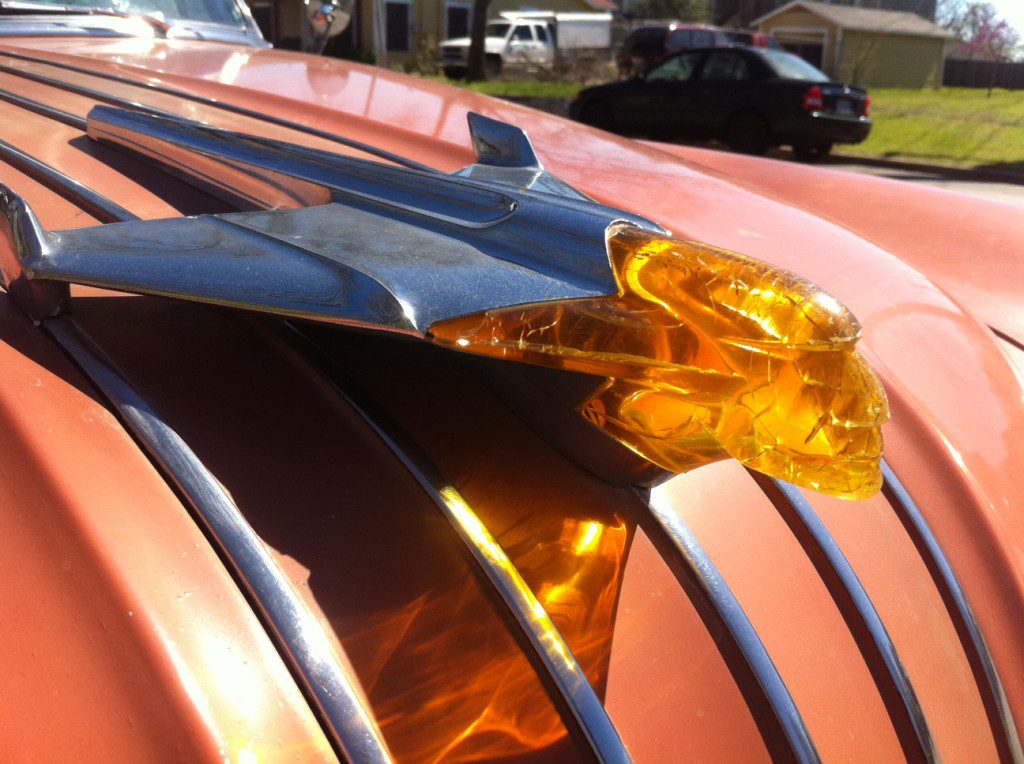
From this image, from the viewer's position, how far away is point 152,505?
0.83m

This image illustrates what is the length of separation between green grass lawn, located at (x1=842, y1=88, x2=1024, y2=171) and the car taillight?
1717 mm

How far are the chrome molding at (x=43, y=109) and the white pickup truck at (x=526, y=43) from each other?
26.4m

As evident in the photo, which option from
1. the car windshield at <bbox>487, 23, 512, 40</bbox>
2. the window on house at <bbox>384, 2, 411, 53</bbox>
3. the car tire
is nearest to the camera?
the car tire

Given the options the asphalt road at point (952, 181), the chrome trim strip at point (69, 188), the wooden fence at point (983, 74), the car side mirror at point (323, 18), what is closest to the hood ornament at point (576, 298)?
the chrome trim strip at point (69, 188)

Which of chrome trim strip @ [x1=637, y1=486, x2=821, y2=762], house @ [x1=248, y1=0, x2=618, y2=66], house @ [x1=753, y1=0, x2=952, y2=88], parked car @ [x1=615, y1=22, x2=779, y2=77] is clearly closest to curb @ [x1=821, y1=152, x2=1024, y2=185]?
parked car @ [x1=615, y1=22, x2=779, y2=77]

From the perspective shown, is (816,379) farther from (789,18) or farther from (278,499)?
(789,18)

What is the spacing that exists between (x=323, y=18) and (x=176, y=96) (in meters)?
1.64

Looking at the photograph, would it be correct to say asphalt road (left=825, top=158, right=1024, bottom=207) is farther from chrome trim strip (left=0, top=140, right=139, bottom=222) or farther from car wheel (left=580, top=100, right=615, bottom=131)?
chrome trim strip (left=0, top=140, right=139, bottom=222)

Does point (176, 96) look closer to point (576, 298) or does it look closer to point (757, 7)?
point (576, 298)

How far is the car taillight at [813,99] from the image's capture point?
45.6 ft

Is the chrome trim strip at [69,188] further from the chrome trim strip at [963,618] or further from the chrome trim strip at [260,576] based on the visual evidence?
the chrome trim strip at [963,618]

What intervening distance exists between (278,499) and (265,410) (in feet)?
0.38

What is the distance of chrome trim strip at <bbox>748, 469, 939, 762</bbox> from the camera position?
1090 mm

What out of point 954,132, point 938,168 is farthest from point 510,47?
point 938,168
